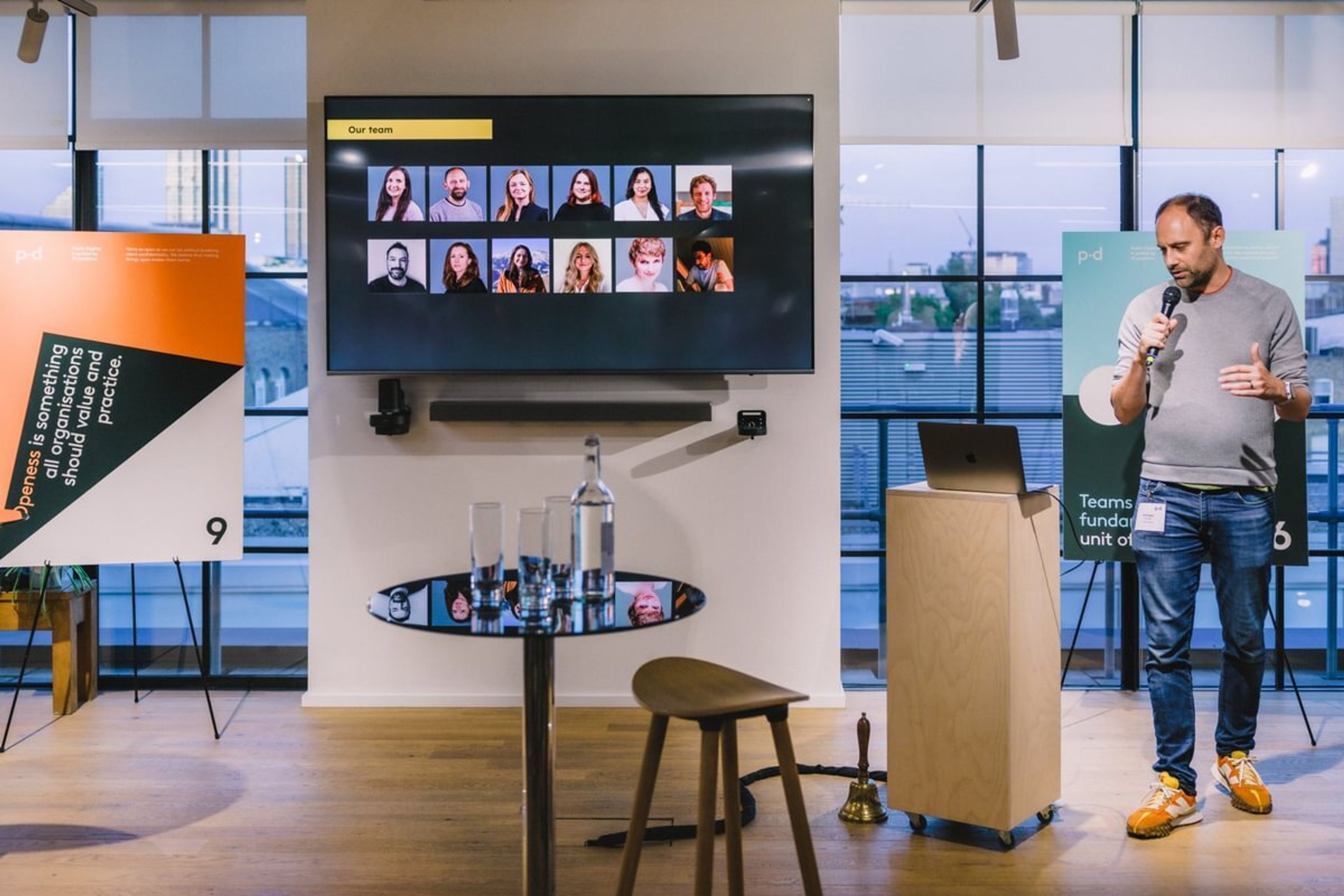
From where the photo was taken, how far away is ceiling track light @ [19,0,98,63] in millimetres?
3906

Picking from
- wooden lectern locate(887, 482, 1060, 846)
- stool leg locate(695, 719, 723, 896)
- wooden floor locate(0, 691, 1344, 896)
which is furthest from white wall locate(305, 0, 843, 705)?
stool leg locate(695, 719, 723, 896)

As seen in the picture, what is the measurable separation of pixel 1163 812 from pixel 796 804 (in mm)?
1457

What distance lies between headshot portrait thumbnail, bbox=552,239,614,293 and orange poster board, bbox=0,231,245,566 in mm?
1159

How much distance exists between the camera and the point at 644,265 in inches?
164

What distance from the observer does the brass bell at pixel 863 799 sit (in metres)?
3.12

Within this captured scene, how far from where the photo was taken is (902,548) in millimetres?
3020

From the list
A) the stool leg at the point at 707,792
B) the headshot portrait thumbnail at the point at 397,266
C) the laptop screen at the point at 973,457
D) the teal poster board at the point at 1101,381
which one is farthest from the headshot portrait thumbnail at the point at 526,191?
the stool leg at the point at 707,792

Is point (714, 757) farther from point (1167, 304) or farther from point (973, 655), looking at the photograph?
point (1167, 304)

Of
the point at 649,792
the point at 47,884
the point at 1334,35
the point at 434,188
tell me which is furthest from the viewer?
the point at 1334,35

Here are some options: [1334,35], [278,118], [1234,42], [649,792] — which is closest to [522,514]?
[649,792]

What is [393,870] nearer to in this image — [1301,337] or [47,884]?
[47,884]

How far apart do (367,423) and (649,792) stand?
2576 millimetres

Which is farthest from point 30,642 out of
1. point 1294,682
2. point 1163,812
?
point 1294,682

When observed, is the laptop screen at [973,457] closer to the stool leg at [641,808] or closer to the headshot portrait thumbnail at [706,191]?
the stool leg at [641,808]
